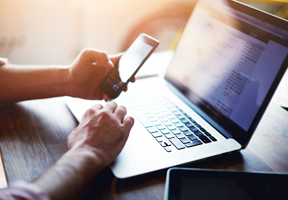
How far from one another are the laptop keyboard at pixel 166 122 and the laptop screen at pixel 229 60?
8 centimetres

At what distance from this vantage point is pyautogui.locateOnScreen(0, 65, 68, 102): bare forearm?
2.26 ft

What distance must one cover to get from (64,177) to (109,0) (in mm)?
1430

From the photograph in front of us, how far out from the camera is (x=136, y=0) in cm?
167

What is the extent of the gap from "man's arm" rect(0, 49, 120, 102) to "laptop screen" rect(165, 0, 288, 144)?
0.28m

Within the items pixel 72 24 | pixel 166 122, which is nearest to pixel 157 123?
pixel 166 122

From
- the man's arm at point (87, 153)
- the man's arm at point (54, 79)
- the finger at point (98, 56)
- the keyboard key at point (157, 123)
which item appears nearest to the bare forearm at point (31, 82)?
the man's arm at point (54, 79)

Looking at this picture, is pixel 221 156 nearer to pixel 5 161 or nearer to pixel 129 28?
pixel 5 161

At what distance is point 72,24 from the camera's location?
152cm

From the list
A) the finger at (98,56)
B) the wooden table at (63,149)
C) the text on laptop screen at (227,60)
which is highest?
the text on laptop screen at (227,60)

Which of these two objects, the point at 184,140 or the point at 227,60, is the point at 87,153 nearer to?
the point at 184,140

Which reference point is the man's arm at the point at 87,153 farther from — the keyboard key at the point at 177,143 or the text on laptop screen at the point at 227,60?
the text on laptop screen at the point at 227,60

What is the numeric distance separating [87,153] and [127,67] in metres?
0.37

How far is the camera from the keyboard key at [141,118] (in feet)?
2.08

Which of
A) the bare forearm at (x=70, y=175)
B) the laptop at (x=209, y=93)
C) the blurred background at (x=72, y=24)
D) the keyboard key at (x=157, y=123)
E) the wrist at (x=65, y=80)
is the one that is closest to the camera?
the bare forearm at (x=70, y=175)
